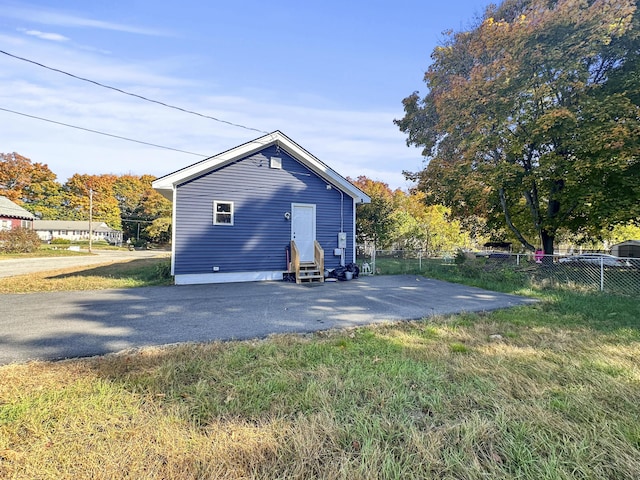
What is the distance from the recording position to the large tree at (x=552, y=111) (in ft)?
28.6

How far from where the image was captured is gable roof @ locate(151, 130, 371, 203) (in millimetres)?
8921

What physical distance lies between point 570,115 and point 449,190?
4.73m

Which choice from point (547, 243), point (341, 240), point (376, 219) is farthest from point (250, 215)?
point (547, 243)

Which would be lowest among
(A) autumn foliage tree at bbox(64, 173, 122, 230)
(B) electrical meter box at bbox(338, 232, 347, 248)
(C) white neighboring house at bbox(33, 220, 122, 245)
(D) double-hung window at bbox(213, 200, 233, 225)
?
(B) electrical meter box at bbox(338, 232, 347, 248)

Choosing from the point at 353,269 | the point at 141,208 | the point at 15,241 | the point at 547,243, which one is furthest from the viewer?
the point at 141,208

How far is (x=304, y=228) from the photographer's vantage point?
10.7 metres

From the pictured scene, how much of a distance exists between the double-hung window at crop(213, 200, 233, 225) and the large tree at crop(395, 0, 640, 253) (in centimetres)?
869

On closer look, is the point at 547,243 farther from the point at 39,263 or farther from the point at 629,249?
the point at 39,263

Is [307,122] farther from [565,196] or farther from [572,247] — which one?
[572,247]

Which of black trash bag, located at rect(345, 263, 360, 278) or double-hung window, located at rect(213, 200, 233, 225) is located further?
black trash bag, located at rect(345, 263, 360, 278)

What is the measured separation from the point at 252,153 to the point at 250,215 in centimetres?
207

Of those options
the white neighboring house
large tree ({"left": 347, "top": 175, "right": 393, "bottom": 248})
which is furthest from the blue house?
the white neighboring house

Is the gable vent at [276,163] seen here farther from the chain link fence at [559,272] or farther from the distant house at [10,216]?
the distant house at [10,216]

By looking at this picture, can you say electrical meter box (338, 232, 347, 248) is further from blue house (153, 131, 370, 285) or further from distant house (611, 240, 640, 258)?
distant house (611, 240, 640, 258)
